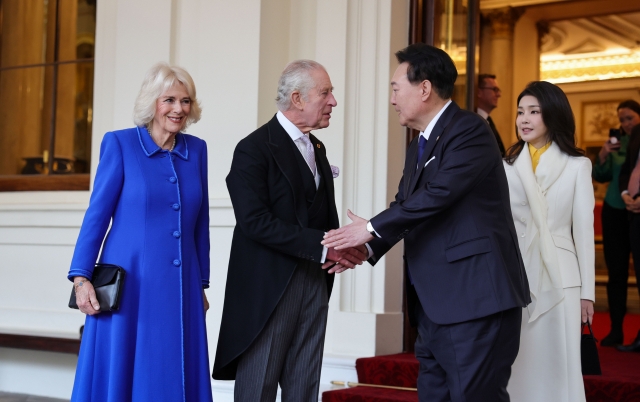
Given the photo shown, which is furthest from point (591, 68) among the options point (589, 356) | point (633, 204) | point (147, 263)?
point (147, 263)

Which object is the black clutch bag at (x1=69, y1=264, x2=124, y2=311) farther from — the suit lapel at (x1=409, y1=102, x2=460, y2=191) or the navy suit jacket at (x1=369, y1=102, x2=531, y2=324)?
the suit lapel at (x1=409, y1=102, x2=460, y2=191)

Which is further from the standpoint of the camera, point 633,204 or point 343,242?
point 633,204

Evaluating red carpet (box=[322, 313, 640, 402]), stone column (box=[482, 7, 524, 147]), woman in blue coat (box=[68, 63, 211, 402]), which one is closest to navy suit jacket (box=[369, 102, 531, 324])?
woman in blue coat (box=[68, 63, 211, 402])

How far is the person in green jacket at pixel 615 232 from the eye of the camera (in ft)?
20.2

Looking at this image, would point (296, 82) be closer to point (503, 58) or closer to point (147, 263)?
point (147, 263)

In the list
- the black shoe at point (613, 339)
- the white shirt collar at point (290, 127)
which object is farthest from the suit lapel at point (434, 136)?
the black shoe at point (613, 339)

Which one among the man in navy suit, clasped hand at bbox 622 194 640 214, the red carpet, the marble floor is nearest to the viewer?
the man in navy suit

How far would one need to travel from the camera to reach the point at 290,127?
3162mm

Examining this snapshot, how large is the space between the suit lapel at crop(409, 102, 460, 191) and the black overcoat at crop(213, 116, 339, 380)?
43cm

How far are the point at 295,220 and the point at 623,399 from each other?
223cm

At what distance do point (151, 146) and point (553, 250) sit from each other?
1.74 metres

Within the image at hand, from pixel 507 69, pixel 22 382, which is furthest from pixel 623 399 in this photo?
pixel 507 69

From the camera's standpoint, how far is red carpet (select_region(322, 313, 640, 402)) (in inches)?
165

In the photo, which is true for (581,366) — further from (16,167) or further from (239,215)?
(16,167)
